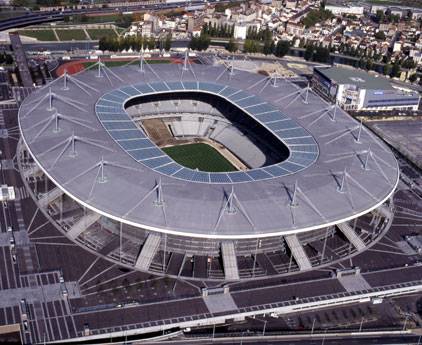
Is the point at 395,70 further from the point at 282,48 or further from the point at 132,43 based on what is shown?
the point at 132,43

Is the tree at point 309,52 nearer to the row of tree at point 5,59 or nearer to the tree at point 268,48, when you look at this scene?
the tree at point 268,48

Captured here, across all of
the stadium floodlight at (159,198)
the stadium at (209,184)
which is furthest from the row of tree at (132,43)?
the stadium floodlight at (159,198)

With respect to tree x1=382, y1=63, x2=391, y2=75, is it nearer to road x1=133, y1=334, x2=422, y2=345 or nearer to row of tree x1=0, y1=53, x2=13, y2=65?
row of tree x1=0, y1=53, x2=13, y2=65

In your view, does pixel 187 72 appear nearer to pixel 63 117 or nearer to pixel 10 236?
pixel 63 117

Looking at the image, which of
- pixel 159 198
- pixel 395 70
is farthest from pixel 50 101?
pixel 395 70

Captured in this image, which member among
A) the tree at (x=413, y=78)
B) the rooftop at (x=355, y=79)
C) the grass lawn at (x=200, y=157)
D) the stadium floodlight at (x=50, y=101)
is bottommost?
the grass lawn at (x=200, y=157)

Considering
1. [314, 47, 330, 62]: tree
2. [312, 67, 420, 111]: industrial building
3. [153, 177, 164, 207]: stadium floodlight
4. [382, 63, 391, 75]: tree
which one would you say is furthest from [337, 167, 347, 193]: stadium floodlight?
[314, 47, 330, 62]: tree

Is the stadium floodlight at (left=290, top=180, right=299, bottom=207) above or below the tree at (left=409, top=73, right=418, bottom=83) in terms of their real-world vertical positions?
above
